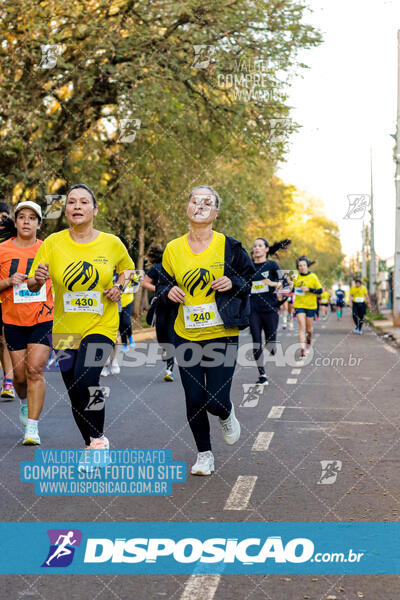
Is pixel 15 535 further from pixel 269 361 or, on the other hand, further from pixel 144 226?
pixel 144 226

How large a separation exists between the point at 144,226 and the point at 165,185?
6.76 metres

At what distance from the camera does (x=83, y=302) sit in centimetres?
668

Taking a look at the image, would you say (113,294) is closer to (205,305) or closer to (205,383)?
(205,305)

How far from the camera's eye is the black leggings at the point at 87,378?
6.58 m

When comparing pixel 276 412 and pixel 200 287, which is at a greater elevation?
pixel 200 287

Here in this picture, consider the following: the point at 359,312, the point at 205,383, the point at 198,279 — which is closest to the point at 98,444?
the point at 205,383

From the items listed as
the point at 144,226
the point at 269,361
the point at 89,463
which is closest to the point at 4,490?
the point at 89,463

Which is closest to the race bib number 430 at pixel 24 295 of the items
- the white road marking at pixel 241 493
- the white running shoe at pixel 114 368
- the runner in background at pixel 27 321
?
the runner in background at pixel 27 321

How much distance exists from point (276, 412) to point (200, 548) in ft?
17.3

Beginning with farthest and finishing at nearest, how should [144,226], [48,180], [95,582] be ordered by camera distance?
[144,226] → [48,180] → [95,582]

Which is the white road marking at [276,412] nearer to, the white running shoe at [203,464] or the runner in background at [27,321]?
the runner in background at [27,321]

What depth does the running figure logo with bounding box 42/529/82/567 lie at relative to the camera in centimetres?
464

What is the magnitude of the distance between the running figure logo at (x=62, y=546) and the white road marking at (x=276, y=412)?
187 inches

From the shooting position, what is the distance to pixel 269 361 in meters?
17.5
